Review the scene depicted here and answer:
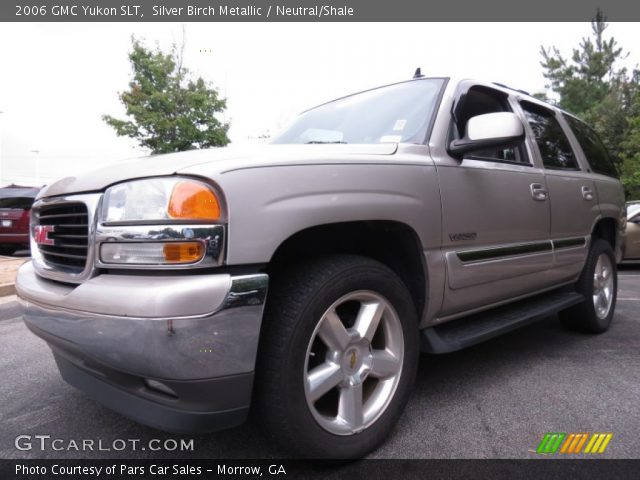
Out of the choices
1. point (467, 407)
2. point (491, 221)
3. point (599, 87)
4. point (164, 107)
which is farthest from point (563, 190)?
point (599, 87)

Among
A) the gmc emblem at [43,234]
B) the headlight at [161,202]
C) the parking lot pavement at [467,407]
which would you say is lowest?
the parking lot pavement at [467,407]

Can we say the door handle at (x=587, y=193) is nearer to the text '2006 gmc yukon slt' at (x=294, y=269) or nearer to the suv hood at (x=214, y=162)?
the text '2006 gmc yukon slt' at (x=294, y=269)

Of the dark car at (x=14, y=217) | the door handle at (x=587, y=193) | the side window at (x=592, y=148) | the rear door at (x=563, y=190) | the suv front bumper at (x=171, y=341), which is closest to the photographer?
the suv front bumper at (x=171, y=341)

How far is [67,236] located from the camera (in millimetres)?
1597

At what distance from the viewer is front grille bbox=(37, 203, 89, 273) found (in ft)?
4.98

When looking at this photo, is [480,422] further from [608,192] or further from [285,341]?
[608,192]

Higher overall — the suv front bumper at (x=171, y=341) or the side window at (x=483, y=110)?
the side window at (x=483, y=110)

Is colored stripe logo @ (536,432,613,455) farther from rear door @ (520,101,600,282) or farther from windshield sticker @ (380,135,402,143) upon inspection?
windshield sticker @ (380,135,402,143)

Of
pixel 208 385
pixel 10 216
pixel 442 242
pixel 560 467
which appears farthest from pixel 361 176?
pixel 10 216

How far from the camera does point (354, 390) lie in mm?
1652

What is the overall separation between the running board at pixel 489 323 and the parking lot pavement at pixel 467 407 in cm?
35

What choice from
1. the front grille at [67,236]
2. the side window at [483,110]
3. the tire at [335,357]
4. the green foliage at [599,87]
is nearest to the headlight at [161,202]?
the front grille at [67,236]

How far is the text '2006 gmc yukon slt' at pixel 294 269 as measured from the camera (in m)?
1.29

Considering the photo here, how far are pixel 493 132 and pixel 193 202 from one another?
143 centimetres
